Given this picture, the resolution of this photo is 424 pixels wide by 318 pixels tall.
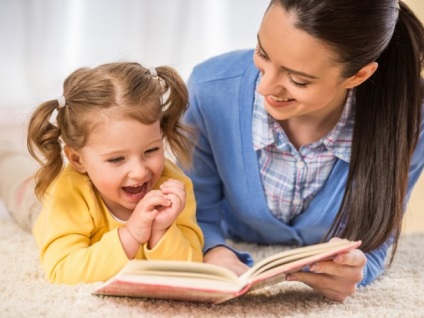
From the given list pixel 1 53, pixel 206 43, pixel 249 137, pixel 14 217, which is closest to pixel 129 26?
pixel 206 43

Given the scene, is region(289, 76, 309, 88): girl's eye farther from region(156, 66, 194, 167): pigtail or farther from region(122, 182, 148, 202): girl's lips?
region(122, 182, 148, 202): girl's lips

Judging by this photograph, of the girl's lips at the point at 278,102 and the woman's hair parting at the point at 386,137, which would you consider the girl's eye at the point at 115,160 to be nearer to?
the girl's lips at the point at 278,102

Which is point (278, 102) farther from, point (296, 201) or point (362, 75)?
point (296, 201)

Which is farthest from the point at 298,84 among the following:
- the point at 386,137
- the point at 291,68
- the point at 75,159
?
the point at 75,159

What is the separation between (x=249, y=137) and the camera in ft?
5.74

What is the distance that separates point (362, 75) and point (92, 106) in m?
0.56

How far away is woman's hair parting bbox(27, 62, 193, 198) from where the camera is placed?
1.48m

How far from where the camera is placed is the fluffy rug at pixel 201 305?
1.31m

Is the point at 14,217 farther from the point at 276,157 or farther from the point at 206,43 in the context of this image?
the point at 206,43

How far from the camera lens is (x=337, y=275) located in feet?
4.51

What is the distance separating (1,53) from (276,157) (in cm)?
196

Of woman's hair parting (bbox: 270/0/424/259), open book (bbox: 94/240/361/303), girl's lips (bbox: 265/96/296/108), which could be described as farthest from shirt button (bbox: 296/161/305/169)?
open book (bbox: 94/240/361/303)

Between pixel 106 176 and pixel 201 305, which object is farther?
pixel 106 176

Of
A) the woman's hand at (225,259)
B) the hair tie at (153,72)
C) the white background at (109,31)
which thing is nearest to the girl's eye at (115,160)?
the hair tie at (153,72)
